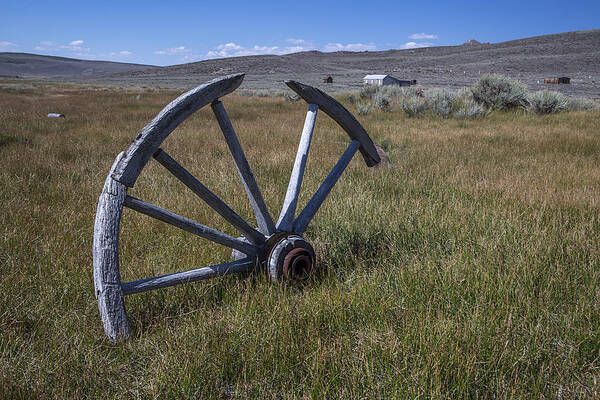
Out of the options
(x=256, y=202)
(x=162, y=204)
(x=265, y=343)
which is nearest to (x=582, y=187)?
(x=256, y=202)

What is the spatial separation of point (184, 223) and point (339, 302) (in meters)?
0.95

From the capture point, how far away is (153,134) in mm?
1784

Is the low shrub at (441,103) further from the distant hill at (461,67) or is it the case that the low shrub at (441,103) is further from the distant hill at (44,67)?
the distant hill at (44,67)

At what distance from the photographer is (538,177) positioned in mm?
4859

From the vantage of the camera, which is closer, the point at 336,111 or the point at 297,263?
the point at 297,263

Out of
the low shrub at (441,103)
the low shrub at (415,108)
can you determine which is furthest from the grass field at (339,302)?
the low shrub at (415,108)

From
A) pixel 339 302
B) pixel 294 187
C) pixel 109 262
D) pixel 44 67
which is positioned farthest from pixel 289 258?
pixel 44 67

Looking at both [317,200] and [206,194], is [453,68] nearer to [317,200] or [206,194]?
[317,200]

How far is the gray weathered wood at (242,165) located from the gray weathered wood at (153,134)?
0.64 feet

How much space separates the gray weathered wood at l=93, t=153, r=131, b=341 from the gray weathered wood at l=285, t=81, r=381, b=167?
3.89 feet

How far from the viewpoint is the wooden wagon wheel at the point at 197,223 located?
67.7 inches

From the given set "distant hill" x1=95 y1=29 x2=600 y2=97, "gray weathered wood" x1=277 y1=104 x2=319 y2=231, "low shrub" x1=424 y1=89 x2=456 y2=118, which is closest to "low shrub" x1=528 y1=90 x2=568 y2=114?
"low shrub" x1=424 y1=89 x2=456 y2=118

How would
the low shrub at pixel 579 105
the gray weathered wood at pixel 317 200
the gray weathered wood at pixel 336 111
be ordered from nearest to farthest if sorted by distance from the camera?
the gray weathered wood at pixel 336 111
the gray weathered wood at pixel 317 200
the low shrub at pixel 579 105

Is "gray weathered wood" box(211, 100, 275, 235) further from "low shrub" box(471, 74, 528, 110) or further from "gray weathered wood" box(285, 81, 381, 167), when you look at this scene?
"low shrub" box(471, 74, 528, 110)
